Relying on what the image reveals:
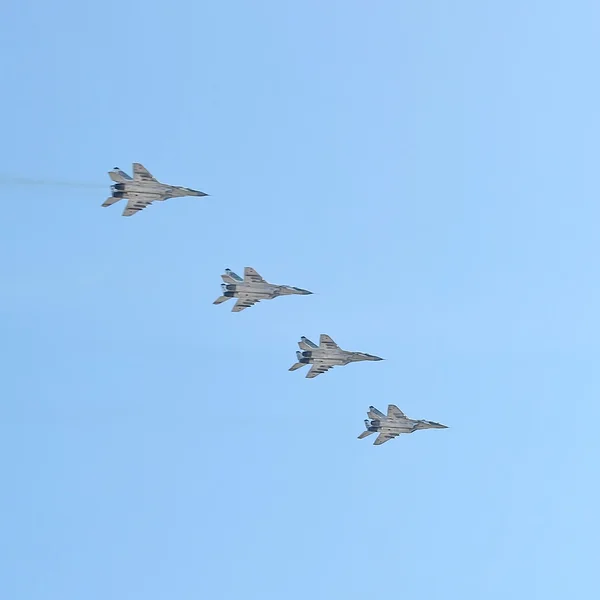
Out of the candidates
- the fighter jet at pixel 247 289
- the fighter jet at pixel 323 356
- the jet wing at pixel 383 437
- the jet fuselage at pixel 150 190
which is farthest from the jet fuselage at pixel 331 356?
the jet fuselage at pixel 150 190

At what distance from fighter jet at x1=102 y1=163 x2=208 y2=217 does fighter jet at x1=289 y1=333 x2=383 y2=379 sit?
105ft

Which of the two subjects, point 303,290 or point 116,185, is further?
point 303,290

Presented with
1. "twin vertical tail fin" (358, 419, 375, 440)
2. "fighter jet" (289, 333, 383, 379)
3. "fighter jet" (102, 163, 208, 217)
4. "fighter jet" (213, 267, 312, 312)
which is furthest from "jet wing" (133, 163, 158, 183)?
"twin vertical tail fin" (358, 419, 375, 440)

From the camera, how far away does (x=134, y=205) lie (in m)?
167

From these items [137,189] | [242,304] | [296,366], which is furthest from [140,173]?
[296,366]

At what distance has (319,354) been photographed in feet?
601

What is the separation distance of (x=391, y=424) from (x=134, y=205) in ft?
180

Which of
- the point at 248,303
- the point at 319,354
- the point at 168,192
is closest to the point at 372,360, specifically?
the point at 319,354

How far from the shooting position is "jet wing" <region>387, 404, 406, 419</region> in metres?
192

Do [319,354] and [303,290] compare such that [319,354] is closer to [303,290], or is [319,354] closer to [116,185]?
[303,290]

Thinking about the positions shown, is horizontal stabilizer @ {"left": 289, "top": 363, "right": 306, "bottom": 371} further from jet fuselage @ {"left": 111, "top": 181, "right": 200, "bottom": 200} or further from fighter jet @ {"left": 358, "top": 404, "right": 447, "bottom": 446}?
jet fuselage @ {"left": 111, "top": 181, "right": 200, "bottom": 200}

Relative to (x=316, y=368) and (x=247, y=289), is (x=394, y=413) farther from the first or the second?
(x=247, y=289)

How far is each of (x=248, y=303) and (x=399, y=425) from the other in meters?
33.2

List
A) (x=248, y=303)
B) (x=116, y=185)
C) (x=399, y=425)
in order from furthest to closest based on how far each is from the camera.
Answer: (x=399, y=425) < (x=248, y=303) < (x=116, y=185)
